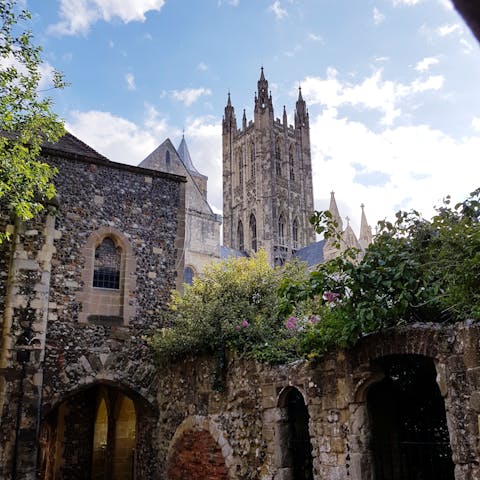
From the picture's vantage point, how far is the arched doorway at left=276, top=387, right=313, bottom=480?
815 cm

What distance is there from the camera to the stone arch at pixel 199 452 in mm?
9211

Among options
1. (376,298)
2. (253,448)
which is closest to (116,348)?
(253,448)

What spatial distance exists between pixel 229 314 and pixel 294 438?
270 centimetres

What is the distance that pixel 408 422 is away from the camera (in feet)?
23.4

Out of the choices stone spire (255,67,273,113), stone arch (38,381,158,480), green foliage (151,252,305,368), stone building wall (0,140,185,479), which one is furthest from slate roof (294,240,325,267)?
green foliage (151,252,305,368)

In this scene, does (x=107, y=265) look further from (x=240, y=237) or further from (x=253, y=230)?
(x=240, y=237)

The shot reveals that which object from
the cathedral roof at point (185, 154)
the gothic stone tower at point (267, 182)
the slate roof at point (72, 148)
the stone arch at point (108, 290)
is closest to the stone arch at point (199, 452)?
the stone arch at point (108, 290)

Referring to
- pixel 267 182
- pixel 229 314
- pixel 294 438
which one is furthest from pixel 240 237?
pixel 294 438

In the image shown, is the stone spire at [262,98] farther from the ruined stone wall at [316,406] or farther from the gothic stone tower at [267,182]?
the ruined stone wall at [316,406]

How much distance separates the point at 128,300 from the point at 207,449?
3949mm

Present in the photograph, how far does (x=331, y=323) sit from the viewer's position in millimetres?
7191

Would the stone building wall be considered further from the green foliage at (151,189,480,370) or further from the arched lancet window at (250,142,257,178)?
the arched lancet window at (250,142,257,178)

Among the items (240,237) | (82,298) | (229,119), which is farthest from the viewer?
(229,119)

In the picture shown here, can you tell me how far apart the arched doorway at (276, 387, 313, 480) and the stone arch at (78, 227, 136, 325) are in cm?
491
